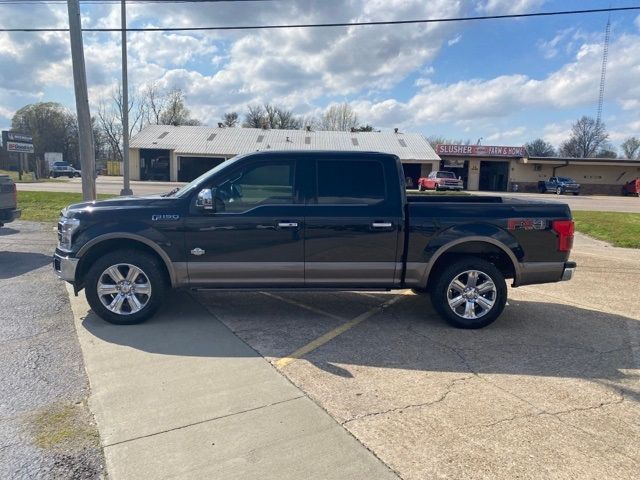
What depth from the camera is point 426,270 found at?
17.1ft

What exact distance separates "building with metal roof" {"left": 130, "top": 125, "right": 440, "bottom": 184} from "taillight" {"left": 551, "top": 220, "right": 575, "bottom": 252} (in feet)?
126

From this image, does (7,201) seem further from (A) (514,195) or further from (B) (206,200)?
(A) (514,195)

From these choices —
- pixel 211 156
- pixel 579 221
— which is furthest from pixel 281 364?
pixel 211 156

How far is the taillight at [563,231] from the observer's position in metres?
5.17

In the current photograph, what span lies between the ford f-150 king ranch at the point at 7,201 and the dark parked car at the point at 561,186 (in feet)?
139

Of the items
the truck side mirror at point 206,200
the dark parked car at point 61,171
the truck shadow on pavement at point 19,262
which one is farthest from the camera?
the dark parked car at point 61,171

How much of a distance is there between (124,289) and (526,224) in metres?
4.56

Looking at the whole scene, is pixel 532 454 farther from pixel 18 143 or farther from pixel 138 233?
pixel 18 143

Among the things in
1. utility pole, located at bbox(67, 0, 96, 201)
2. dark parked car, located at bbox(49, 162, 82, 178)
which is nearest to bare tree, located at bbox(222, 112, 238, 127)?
dark parked car, located at bbox(49, 162, 82, 178)

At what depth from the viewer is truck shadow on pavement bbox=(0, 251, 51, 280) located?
7.50m

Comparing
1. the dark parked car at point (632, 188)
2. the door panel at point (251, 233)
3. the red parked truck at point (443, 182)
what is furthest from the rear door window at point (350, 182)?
the dark parked car at point (632, 188)

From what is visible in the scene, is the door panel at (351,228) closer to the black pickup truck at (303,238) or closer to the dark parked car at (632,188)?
the black pickup truck at (303,238)

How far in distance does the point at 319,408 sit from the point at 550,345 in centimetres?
281

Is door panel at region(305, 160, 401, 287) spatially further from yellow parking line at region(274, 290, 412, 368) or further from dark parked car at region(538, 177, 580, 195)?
dark parked car at region(538, 177, 580, 195)
